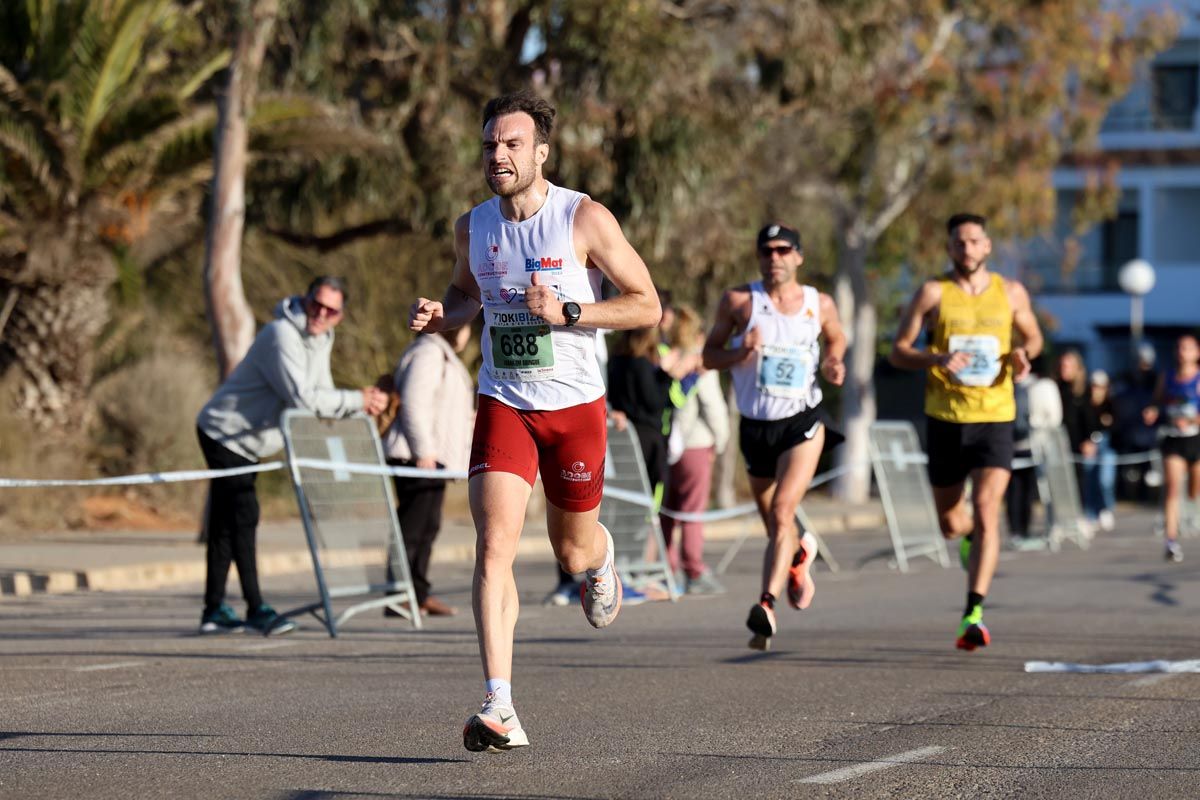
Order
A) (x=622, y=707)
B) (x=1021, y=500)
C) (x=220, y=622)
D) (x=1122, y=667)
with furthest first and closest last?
(x=1021, y=500) → (x=220, y=622) → (x=1122, y=667) → (x=622, y=707)

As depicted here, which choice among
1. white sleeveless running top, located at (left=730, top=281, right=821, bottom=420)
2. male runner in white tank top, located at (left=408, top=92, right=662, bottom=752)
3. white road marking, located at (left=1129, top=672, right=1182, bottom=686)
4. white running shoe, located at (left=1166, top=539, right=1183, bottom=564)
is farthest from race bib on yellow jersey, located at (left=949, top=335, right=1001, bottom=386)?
white running shoe, located at (left=1166, top=539, right=1183, bottom=564)

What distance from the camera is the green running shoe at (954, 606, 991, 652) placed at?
9.70 m

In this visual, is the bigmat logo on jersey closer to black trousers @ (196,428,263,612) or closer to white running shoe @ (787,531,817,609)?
white running shoe @ (787,531,817,609)

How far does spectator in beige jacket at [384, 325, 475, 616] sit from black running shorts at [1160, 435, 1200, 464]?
864 cm

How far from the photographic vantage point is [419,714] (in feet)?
25.1

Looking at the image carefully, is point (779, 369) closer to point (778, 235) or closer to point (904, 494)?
point (778, 235)

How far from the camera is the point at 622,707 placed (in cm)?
785

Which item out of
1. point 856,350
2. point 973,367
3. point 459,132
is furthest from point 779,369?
point 856,350

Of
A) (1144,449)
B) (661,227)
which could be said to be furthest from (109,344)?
(1144,449)

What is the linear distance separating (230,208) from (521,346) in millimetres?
12254

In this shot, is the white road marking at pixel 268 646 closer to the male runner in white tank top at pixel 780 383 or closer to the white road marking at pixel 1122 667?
the male runner in white tank top at pixel 780 383

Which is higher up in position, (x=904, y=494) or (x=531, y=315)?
(x=531, y=315)

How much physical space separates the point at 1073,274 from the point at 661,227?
30748 millimetres

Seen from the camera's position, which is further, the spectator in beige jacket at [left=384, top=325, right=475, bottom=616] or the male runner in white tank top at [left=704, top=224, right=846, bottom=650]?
the spectator in beige jacket at [left=384, top=325, right=475, bottom=616]
